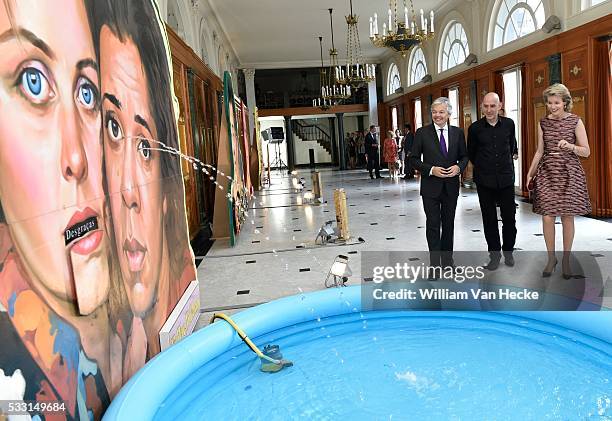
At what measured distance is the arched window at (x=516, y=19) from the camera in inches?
338

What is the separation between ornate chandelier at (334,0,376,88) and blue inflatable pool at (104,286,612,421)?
887 cm

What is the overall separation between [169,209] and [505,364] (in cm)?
233

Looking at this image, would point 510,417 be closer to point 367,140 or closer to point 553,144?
point 553,144

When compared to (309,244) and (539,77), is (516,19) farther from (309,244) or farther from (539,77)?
(309,244)

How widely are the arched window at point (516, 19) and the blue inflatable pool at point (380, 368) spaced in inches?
274

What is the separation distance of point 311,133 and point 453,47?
18.5 meters

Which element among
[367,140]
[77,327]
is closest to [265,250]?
[77,327]

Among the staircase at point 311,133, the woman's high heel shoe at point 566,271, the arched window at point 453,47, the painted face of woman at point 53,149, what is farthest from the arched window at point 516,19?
the staircase at point 311,133

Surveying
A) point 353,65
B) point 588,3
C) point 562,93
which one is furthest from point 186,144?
point 353,65

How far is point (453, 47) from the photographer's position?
42.2 ft

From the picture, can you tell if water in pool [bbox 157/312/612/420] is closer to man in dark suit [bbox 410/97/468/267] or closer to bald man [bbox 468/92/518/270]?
man in dark suit [bbox 410/97/468/267]

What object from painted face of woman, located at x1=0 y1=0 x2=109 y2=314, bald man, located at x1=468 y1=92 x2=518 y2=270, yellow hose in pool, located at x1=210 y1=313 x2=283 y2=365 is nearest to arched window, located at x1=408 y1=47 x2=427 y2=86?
bald man, located at x1=468 y1=92 x2=518 y2=270

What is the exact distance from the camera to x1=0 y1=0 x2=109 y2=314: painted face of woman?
5.13 feet

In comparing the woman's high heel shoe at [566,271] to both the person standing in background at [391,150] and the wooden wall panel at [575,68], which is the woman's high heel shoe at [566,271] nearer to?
the wooden wall panel at [575,68]
